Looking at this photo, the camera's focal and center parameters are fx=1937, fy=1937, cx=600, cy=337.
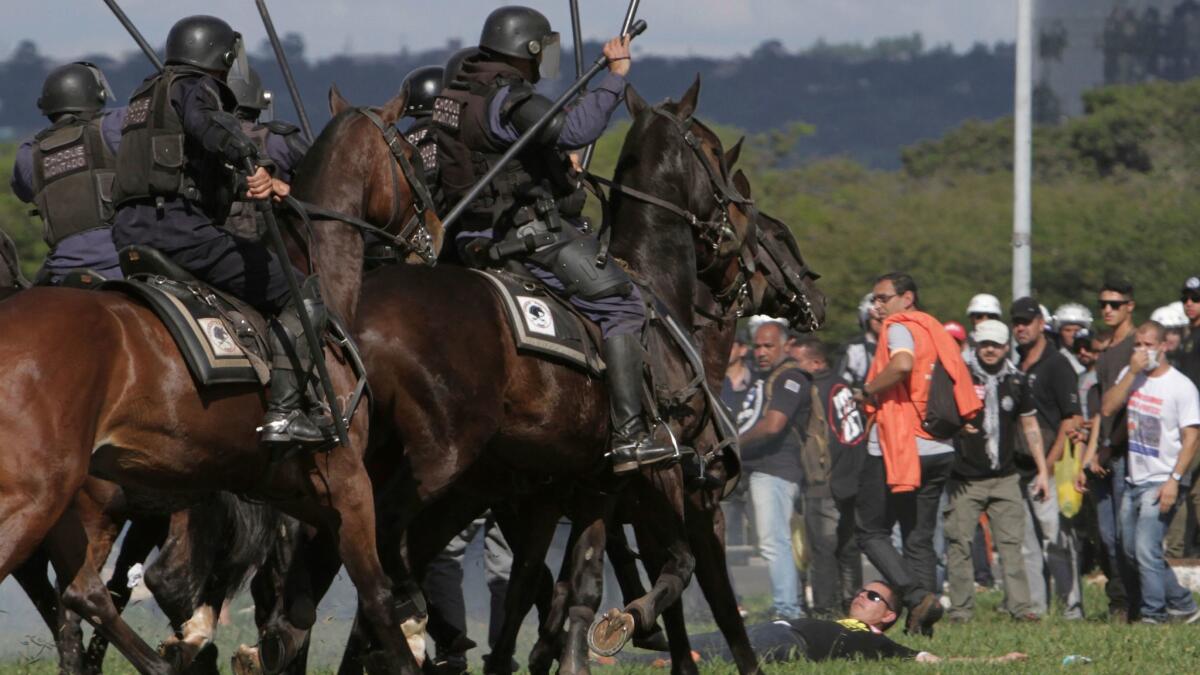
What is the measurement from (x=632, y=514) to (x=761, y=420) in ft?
17.4

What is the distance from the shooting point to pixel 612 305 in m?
9.09

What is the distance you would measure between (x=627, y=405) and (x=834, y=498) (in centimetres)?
653

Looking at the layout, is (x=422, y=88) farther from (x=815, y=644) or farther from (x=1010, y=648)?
(x=1010, y=648)

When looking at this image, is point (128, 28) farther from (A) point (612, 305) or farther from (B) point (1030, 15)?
(B) point (1030, 15)

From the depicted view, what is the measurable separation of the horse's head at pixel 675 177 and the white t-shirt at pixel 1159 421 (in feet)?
16.7

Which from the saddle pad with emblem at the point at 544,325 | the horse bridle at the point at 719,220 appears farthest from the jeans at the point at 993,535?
the saddle pad with emblem at the point at 544,325

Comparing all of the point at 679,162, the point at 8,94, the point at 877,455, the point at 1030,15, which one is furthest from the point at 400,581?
the point at 8,94

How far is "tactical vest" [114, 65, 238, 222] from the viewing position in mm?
7352

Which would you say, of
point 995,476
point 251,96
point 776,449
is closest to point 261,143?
point 251,96

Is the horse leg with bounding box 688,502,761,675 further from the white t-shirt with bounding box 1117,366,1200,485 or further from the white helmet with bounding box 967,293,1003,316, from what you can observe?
the white helmet with bounding box 967,293,1003,316

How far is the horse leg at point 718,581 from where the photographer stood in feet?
32.2

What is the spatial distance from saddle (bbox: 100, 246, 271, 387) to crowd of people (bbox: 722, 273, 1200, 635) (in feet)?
21.5

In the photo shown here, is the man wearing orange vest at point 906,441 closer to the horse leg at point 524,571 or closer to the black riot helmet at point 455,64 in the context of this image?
the horse leg at point 524,571

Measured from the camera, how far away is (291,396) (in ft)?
23.8
